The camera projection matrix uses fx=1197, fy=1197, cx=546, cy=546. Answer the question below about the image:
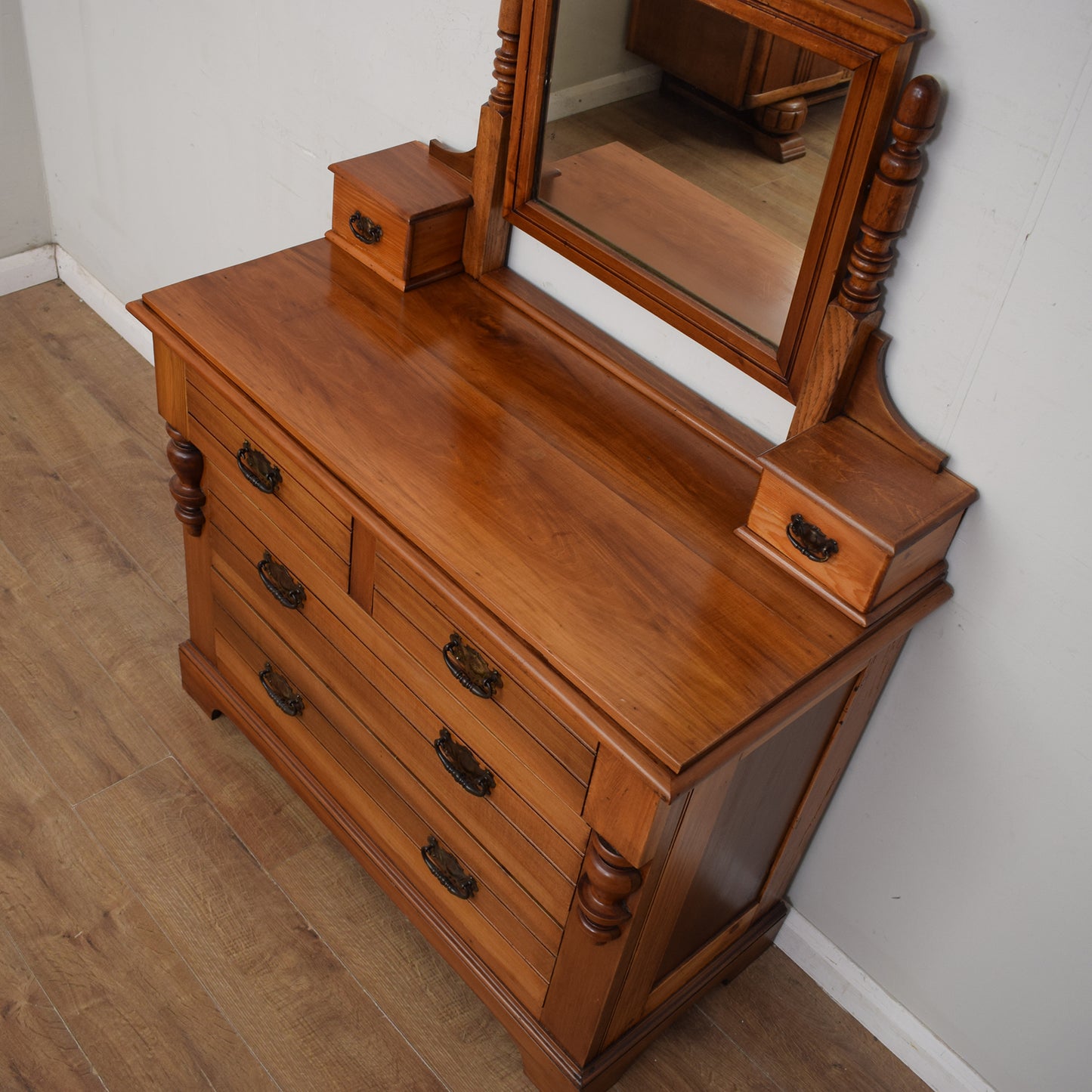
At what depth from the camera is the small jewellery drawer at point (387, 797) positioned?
1.72 m

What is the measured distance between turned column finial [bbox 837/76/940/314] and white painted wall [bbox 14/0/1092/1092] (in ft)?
0.10

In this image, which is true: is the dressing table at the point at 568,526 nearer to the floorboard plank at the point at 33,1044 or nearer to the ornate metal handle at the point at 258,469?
the ornate metal handle at the point at 258,469

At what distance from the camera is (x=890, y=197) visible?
135 cm

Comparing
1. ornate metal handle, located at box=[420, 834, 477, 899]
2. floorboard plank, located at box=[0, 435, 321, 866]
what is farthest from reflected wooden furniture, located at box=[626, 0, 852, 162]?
floorboard plank, located at box=[0, 435, 321, 866]

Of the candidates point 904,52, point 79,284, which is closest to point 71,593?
point 79,284

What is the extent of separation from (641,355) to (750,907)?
90 cm

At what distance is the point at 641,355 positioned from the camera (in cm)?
179

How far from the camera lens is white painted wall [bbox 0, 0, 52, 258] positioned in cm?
295

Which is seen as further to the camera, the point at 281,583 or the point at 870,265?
the point at 281,583

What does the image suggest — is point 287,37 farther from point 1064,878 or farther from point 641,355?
point 1064,878

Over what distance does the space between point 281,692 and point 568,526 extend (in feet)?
2.52

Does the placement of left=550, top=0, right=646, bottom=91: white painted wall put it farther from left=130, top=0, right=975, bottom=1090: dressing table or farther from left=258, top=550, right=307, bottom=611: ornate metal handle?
left=258, top=550, right=307, bottom=611: ornate metal handle

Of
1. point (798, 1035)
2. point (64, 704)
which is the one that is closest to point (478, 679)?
point (798, 1035)

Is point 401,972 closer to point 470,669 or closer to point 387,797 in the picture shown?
point 387,797
